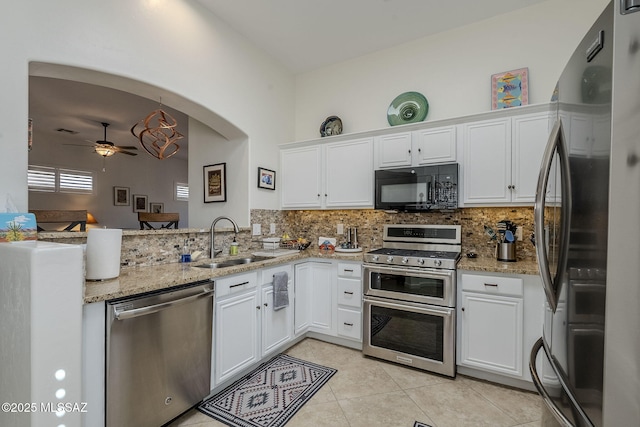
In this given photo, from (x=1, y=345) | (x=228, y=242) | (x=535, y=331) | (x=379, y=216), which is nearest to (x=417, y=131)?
(x=379, y=216)

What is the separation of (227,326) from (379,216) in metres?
2.03

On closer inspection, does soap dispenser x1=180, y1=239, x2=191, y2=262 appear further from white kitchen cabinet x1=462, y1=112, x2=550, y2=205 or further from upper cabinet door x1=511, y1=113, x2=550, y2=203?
upper cabinet door x1=511, y1=113, x2=550, y2=203

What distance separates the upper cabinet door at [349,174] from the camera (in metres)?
3.25

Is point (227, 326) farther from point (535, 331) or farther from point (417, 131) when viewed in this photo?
point (417, 131)

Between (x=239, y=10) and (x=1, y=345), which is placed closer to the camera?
(x=1, y=345)

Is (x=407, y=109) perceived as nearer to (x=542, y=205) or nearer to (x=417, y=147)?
(x=417, y=147)

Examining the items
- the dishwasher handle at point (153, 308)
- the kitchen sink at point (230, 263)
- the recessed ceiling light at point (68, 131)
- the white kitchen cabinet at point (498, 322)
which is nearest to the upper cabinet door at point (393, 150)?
the white kitchen cabinet at point (498, 322)

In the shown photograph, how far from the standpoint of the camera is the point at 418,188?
2850 mm

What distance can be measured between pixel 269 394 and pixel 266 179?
2.22m

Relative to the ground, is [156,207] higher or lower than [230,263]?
higher

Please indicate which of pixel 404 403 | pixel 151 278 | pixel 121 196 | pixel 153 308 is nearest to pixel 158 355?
pixel 153 308

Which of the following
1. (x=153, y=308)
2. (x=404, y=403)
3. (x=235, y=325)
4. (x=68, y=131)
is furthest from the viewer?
(x=68, y=131)

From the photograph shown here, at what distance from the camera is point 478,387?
233cm

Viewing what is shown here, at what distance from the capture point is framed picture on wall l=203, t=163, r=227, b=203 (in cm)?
345
